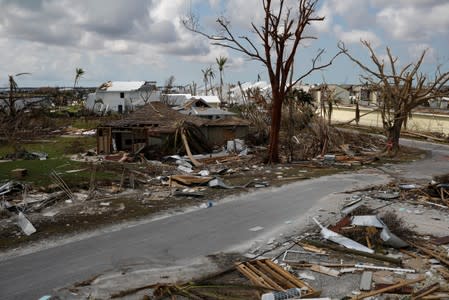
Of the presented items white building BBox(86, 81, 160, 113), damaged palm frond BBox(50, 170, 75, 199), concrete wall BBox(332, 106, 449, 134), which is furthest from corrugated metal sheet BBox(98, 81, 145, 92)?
damaged palm frond BBox(50, 170, 75, 199)

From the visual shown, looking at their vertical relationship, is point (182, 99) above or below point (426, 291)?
above

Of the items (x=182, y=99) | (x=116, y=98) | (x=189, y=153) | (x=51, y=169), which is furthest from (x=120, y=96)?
(x=51, y=169)

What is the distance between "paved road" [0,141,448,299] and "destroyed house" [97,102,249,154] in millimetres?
11439

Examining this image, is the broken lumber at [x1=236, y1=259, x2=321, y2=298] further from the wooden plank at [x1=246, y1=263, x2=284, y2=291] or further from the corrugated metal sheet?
the corrugated metal sheet

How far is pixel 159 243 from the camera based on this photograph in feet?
28.1

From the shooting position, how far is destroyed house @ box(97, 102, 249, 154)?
23312mm

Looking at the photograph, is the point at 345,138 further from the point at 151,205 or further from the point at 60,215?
the point at 60,215

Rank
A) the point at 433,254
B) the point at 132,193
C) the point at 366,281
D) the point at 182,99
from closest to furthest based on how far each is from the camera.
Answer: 1. the point at 366,281
2. the point at 433,254
3. the point at 132,193
4. the point at 182,99

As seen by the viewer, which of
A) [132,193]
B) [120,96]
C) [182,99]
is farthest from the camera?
[120,96]

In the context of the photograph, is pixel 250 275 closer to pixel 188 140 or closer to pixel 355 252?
pixel 355 252

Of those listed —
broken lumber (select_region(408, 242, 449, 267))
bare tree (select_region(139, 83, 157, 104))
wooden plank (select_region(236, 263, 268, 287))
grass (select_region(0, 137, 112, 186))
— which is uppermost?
bare tree (select_region(139, 83, 157, 104))

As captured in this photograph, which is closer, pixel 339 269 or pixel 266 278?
pixel 266 278

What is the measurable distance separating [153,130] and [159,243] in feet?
50.1

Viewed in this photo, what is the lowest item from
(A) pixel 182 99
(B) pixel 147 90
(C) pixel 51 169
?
(C) pixel 51 169
